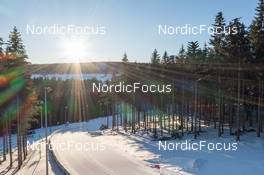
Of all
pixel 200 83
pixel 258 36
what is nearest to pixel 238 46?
pixel 258 36

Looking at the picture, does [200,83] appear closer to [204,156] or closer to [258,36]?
[258,36]

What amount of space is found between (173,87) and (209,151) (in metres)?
24.1

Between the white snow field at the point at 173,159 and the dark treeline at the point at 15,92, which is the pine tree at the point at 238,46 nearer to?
the white snow field at the point at 173,159

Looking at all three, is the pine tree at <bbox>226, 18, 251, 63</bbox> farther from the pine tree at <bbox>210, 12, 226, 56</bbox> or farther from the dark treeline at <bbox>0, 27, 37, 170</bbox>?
the dark treeline at <bbox>0, 27, 37, 170</bbox>

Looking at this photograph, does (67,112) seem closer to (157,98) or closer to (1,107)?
(157,98)

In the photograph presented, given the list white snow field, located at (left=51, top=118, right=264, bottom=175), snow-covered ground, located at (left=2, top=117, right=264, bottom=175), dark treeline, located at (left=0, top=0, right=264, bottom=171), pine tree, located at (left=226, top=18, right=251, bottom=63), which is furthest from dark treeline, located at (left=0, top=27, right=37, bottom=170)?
pine tree, located at (left=226, top=18, right=251, bottom=63)

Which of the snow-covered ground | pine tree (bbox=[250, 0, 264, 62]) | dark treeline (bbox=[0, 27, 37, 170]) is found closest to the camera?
the snow-covered ground

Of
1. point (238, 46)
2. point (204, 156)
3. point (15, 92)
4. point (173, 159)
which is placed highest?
point (238, 46)

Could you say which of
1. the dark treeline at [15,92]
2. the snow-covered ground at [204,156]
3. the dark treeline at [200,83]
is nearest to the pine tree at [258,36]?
the dark treeline at [200,83]

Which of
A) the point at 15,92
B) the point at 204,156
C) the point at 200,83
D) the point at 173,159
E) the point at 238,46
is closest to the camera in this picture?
the point at 173,159

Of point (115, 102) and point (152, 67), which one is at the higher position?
point (152, 67)

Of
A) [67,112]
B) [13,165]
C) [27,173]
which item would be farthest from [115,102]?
[27,173]

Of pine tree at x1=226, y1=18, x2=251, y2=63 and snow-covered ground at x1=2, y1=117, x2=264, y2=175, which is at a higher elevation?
pine tree at x1=226, y1=18, x2=251, y2=63

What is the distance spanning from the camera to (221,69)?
53562 millimetres
